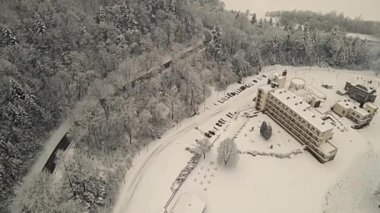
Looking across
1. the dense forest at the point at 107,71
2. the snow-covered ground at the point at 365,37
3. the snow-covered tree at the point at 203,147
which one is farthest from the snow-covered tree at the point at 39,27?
the snow-covered ground at the point at 365,37

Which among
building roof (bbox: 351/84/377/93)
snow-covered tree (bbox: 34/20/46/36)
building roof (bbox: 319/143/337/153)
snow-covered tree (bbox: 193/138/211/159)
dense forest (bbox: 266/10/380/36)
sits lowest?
building roof (bbox: 319/143/337/153)

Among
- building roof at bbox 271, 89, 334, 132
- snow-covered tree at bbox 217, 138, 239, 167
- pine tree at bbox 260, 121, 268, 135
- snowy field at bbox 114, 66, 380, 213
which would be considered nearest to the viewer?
snowy field at bbox 114, 66, 380, 213

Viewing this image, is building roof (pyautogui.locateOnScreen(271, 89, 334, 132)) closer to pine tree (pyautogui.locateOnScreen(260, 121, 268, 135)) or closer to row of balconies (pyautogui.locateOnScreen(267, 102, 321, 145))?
row of balconies (pyautogui.locateOnScreen(267, 102, 321, 145))

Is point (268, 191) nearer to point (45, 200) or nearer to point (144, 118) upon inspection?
point (144, 118)

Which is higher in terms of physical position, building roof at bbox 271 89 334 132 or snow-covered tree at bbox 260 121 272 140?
building roof at bbox 271 89 334 132

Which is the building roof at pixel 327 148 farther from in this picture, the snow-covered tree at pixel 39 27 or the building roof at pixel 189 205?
the snow-covered tree at pixel 39 27

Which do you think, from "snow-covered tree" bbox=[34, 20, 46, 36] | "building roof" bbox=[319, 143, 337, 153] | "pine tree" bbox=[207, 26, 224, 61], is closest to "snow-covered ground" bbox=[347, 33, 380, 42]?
"pine tree" bbox=[207, 26, 224, 61]

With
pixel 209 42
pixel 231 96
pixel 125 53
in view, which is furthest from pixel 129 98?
pixel 209 42

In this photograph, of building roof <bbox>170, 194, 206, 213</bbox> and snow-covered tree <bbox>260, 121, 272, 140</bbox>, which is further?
snow-covered tree <bbox>260, 121, 272, 140</bbox>
